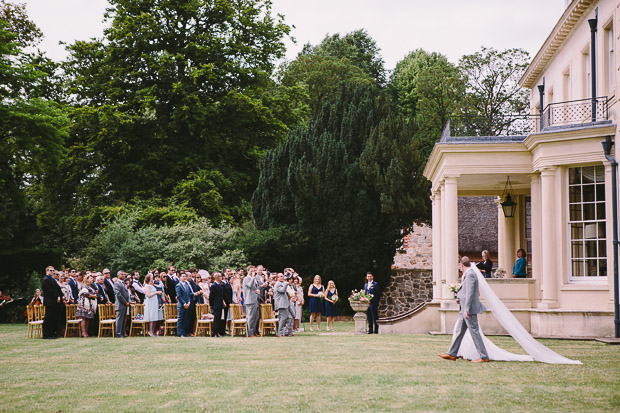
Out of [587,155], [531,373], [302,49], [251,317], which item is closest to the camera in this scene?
[531,373]

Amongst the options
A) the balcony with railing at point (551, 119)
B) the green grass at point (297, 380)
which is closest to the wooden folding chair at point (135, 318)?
the green grass at point (297, 380)

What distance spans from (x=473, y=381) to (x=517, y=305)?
11.6 m

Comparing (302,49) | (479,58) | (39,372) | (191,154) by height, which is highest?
(302,49)

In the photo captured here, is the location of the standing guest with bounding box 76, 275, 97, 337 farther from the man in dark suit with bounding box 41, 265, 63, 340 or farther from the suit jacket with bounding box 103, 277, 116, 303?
the man in dark suit with bounding box 41, 265, 63, 340

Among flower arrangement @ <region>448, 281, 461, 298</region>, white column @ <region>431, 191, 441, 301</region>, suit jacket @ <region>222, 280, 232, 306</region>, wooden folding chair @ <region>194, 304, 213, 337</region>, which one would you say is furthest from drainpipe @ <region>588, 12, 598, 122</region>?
wooden folding chair @ <region>194, 304, 213, 337</region>

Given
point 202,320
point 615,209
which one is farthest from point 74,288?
point 615,209

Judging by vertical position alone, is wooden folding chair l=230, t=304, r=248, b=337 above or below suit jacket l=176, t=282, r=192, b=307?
below

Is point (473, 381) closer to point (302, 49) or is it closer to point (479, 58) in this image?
point (479, 58)

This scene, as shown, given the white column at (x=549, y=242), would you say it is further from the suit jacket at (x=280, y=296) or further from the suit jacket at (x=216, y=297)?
the suit jacket at (x=216, y=297)

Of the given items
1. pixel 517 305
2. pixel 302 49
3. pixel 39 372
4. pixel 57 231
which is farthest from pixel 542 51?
pixel 302 49

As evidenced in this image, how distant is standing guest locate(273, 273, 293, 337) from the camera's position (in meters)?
21.7

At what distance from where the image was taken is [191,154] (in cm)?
3678

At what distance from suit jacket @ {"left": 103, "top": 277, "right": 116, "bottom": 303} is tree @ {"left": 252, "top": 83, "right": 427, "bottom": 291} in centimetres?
1211

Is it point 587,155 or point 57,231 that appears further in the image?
point 57,231
